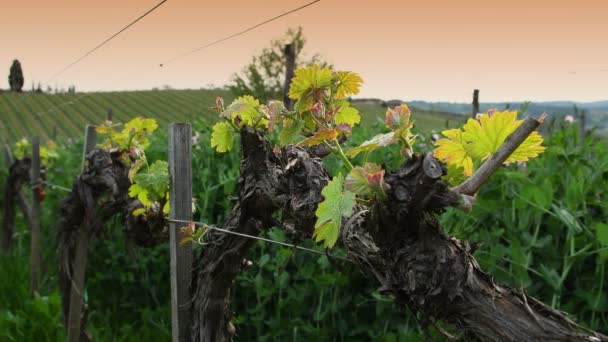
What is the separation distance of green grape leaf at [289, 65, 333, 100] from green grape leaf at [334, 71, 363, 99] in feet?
0.08

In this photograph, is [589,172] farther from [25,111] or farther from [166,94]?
[25,111]

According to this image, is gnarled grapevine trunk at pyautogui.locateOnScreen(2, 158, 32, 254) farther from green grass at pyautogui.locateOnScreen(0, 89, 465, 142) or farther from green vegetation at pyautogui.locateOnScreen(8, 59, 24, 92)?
green vegetation at pyautogui.locateOnScreen(8, 59, 24, 92)

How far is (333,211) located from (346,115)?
33 cm

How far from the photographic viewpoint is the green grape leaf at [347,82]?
123cm

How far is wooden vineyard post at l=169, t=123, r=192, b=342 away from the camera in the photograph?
2199 mm

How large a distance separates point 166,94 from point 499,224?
111ft

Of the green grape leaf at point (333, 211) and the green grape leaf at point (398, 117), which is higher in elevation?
the green grape leaf at point (398, 117)

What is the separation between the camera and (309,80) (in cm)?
121

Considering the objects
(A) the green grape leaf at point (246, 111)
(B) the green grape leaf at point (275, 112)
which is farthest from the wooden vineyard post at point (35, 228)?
(B) the green grape leaf at point (275, 112)

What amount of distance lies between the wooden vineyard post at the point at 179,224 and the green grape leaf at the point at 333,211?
1228mm

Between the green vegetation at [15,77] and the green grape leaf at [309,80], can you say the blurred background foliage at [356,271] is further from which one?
the green vegetation at [15,77]

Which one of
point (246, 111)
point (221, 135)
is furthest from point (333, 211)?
point (221, 135)

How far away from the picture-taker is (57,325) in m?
4.51

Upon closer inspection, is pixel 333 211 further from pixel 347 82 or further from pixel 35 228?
pixel 35 228
